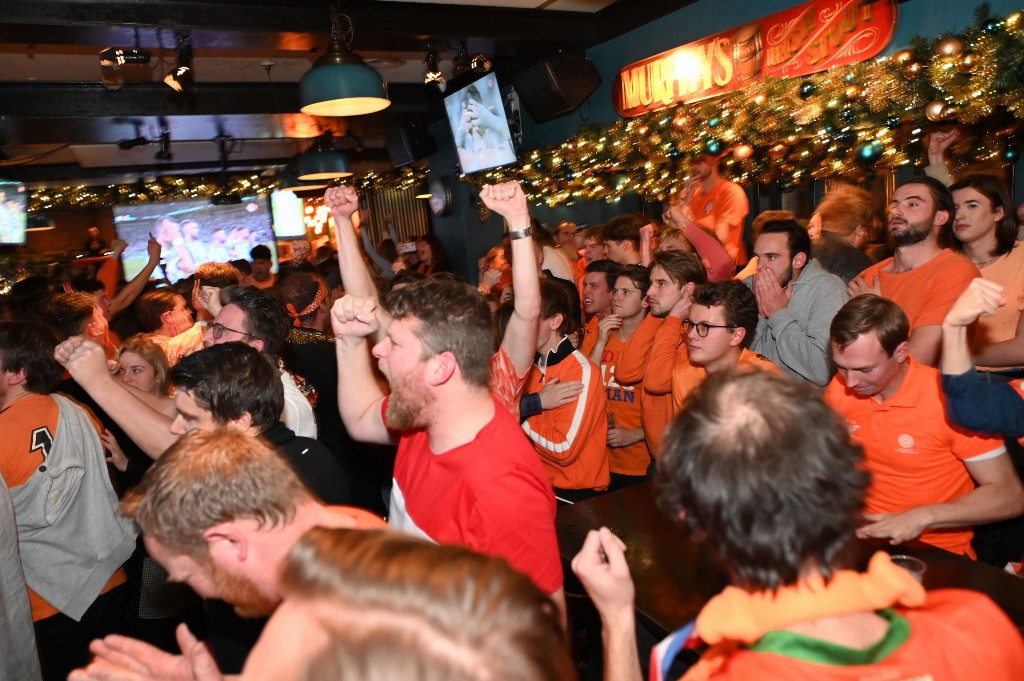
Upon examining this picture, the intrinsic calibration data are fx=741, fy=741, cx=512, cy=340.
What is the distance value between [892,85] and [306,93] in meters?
3.25

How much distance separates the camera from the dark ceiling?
17.2ft

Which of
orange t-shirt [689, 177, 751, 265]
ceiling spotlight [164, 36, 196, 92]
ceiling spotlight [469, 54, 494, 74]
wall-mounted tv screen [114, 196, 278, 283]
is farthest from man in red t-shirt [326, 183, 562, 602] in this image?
wall-mounted tv screen [114, 196, 278, 283]

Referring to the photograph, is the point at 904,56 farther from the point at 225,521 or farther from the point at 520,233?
the point at 225,521

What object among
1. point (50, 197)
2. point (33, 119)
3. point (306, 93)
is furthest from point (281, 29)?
point (50, 197)

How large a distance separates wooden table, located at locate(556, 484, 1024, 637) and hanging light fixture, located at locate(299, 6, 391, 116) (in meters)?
2.90

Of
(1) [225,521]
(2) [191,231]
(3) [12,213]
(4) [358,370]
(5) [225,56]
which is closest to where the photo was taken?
(1) [225,521]

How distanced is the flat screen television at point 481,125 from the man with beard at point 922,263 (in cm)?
393

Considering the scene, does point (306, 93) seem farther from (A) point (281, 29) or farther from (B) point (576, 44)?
(B) point (576, 44)

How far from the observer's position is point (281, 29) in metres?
5.52

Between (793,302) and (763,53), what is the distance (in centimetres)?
264

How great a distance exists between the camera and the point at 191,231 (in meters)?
14.2

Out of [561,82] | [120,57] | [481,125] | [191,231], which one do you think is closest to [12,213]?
[191,231]

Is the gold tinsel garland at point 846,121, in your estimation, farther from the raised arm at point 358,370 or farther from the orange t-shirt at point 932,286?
the raised arm at point 358,370

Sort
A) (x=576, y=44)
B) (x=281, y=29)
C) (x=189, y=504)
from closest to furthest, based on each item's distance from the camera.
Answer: (x=189, y=504), (x=281, y=29), (x=576, y=44)
